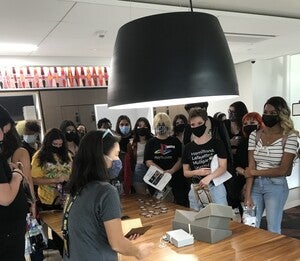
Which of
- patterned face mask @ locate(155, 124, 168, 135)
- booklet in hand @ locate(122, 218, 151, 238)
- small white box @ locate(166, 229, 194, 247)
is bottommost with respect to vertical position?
small white box @ locate(166, 229, 194, 247)

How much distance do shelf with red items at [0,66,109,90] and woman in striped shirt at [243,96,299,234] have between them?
3762mm

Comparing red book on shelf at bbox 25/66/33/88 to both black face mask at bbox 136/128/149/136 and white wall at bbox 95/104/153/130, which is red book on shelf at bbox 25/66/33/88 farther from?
black face mask at bbox 136/128/149/136

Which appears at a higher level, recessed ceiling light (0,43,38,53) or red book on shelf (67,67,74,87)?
recessed ceiling light (0,43,38,53)

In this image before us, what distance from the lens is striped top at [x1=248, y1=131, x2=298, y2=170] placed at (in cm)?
252

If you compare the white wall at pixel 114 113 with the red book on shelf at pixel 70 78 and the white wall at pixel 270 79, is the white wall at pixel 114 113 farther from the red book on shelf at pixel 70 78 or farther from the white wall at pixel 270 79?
Result: the white wall at pixel 270 79

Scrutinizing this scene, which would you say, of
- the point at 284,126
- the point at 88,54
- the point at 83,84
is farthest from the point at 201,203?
the point at 83,84

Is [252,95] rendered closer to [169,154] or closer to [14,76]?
[169,154]

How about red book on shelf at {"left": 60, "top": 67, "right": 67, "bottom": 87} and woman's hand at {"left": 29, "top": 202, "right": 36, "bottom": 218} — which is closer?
woman's hand at {"left": 29, "top": 202, "right": 36, "bottom": 218}

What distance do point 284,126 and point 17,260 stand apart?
2185 millimetres

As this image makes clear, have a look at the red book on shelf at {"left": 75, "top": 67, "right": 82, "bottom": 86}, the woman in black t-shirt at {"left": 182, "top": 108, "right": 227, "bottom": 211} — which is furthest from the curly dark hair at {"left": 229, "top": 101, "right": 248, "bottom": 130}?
the red book on shelf at {"left": 75, "top": 67, "right": 82, "bottom": 86}

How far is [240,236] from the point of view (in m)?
1.91

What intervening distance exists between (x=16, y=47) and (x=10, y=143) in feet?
6.91

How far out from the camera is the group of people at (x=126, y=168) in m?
1.55

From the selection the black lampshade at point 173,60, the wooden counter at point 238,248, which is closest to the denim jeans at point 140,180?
the wooden counter at point 238,248
